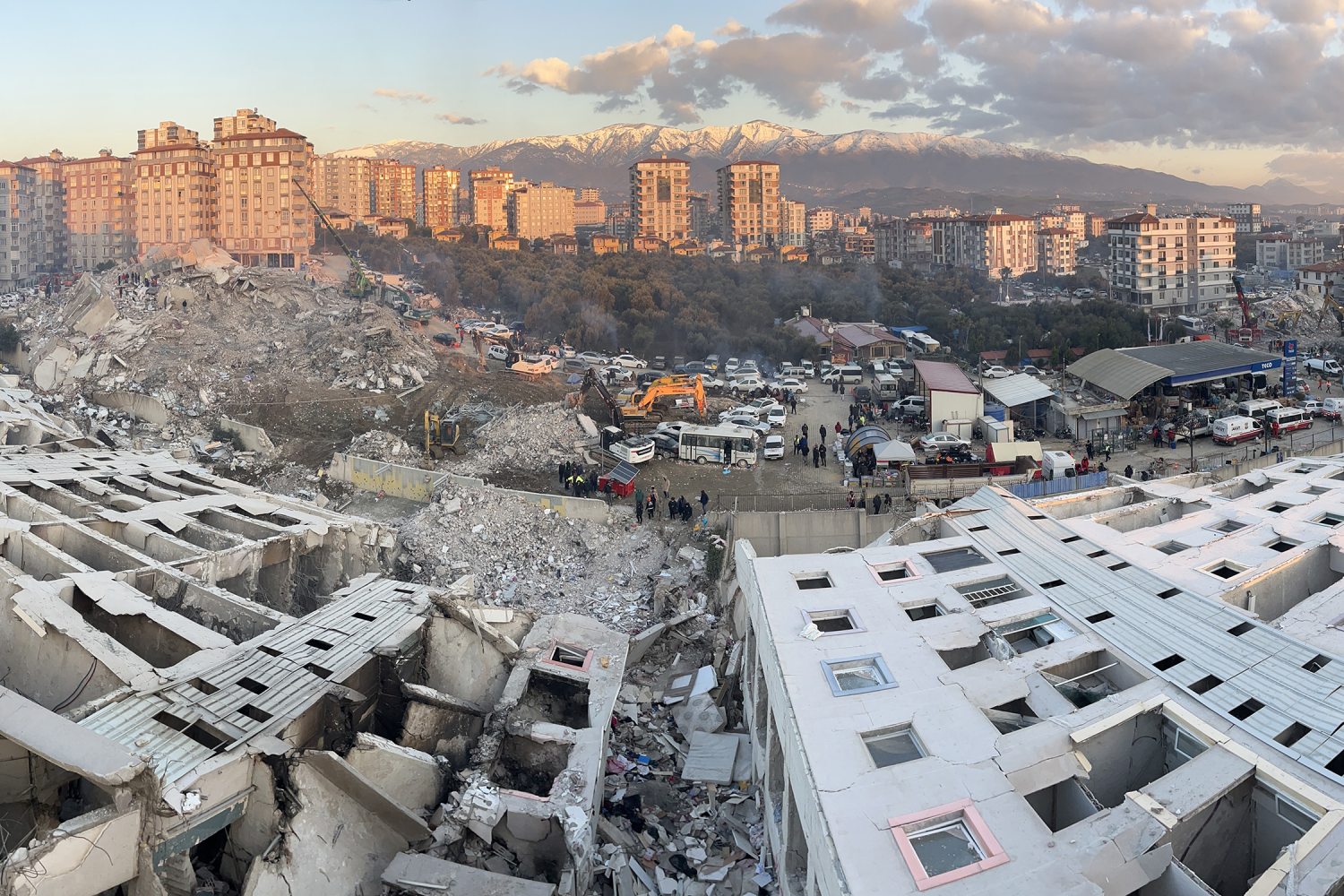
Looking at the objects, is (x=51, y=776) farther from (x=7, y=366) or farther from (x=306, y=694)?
(x=7, y=366)

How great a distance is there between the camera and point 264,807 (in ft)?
23.4

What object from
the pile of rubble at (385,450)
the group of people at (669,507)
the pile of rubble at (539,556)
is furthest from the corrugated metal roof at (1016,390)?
the pile of rubble at (385,450)

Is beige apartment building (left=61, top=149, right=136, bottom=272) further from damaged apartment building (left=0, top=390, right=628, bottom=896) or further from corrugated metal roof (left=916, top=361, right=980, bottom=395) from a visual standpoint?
damaged apartment building (left=0, top=390, right=628, bottom=896)

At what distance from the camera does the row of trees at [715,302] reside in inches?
1398

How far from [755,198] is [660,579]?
65.2 meters

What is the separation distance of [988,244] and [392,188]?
160ft

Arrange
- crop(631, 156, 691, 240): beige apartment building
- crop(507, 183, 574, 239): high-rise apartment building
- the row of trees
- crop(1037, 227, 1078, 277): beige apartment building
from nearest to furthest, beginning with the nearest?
the row of trees
crop(1037, 227, 1078, 277): beige apartment building
crop(631, 156, 691, 240): beige apartment building
crop(507, 183, 574, 239): high-rise apartment building

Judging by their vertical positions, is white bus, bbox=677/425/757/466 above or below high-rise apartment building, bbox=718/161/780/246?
below

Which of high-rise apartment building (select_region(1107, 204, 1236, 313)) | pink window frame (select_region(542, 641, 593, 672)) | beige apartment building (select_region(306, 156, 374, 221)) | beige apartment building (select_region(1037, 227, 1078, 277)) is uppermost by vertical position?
beige apartment building (select_region(306, 156, 374, 221))

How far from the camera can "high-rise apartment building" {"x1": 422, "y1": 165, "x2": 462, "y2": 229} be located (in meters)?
88.2

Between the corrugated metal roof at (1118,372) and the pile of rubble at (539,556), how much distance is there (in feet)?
A: 42.3

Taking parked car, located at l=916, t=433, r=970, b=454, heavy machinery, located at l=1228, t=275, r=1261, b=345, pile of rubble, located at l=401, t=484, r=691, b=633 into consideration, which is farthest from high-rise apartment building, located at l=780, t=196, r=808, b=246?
pile of rubble, located at l=401, t=484, r=691, b=633

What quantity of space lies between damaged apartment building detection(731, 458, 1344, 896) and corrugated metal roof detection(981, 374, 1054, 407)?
35.9ft

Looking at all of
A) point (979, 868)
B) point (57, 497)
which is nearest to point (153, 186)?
point (57, 497)
